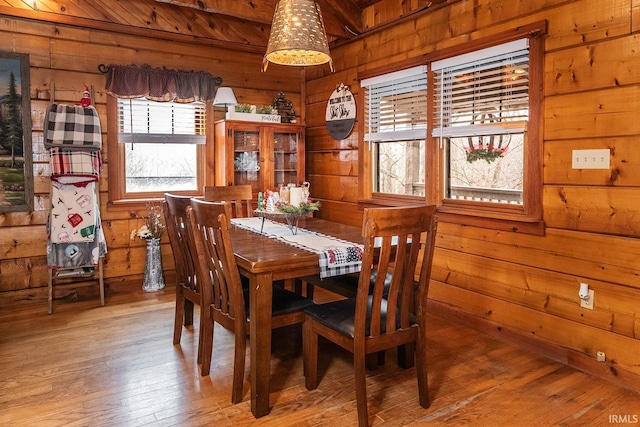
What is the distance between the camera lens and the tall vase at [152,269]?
4.18m

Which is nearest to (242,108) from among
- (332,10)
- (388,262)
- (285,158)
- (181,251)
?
(285,158)

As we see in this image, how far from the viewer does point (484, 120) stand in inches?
127

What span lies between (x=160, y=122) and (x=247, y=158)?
85 cm

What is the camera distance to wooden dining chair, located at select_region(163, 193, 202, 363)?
2562mm

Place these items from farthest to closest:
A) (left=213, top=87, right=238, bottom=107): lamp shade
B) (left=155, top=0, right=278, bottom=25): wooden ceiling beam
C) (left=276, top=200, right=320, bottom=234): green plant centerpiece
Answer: (left=213, top=87, right=238, bottom=107): lamp shade, (left=155, top=0, right=278, bottom=25): wooden ceiling beam, (left=276, top=200, right=320, bottom=234): green plant centerpiece

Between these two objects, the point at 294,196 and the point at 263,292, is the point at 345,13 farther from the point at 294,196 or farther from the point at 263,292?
the point at 263,292

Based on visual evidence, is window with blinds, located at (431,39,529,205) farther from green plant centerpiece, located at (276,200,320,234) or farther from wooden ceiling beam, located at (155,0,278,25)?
wooden ceiling beam, located at (155,0,278,25)

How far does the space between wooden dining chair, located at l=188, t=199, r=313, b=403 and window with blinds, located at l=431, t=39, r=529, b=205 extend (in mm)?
1622

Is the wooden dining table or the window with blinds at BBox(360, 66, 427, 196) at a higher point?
the window with blinds at BBox(360, 66, 427, 196)

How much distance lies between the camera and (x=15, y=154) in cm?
373

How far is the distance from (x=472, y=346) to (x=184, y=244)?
73.4 inches

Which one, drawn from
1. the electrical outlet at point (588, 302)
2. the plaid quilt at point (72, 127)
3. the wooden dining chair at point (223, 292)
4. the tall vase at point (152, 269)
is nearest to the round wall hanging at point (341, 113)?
the tall vase at point (152, 269)

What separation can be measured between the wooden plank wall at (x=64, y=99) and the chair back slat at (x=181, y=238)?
159 cm

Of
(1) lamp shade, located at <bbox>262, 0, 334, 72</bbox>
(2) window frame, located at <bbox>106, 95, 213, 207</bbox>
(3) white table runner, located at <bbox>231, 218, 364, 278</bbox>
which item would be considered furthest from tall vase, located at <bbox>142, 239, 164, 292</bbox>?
(1) lamp shade, located at <bbox>262, 0, 334, 72</bbox>
